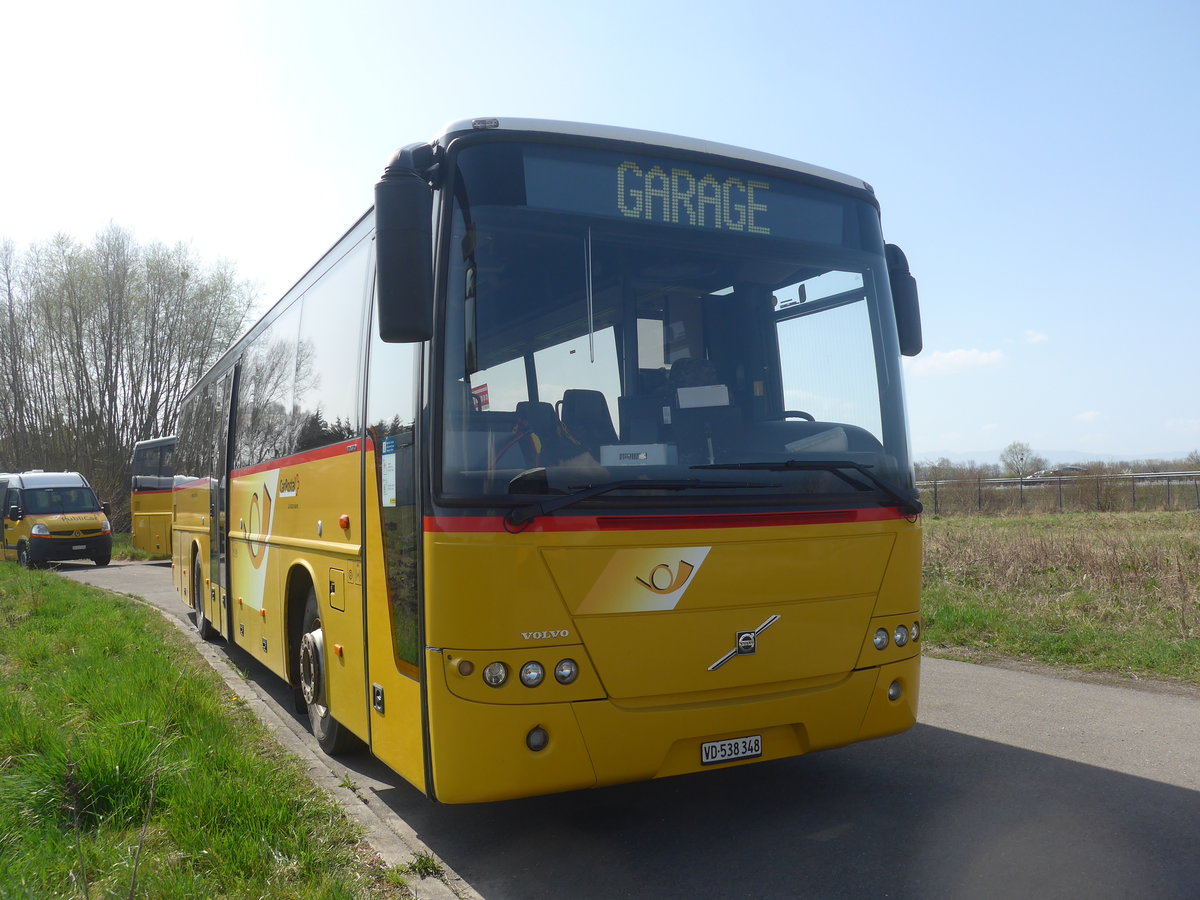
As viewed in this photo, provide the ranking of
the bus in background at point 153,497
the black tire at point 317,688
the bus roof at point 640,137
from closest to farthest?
the bus roof at point 640,137 → the black tire at point 317,688 → the bus in background at point 153,497

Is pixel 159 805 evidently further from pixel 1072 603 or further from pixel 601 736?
pixel 1072 603

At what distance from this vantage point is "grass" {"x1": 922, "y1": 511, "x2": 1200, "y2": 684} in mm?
8734

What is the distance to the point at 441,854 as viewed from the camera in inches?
184

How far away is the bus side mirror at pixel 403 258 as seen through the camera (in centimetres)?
410

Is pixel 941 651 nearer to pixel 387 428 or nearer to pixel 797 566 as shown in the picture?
pixel 797 566

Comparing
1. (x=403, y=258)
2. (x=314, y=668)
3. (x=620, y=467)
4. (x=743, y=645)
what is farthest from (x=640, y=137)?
(x=314, y=668)

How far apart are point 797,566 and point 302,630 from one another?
371 centimetres

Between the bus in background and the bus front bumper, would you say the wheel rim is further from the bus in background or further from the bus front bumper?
the bus in background

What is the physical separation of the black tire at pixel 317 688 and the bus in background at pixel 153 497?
2005cm

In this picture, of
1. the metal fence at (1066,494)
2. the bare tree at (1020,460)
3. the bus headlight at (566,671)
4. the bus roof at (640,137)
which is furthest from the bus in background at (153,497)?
the bare tree at (1020,460)

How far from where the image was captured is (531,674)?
4195mm

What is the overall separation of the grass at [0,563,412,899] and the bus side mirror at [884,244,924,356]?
3.75 m

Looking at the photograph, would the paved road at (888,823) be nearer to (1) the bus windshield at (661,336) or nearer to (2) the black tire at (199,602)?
(1) the bus windshield at (661,336)

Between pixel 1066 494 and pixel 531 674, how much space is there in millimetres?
36383
